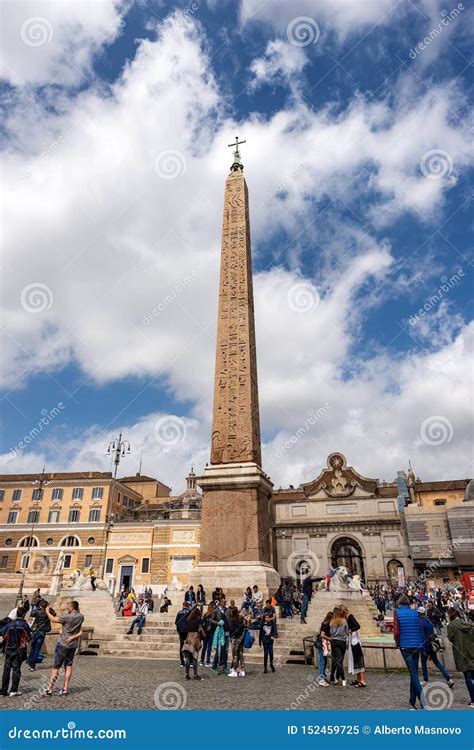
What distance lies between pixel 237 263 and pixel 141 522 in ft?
85.1

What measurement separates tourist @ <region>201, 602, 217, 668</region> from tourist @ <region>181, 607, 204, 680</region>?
50cm

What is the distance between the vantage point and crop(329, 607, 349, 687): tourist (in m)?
7.00

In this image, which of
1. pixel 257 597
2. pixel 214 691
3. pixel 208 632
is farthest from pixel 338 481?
pixel 214 691

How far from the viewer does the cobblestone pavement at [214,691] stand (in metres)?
5.48

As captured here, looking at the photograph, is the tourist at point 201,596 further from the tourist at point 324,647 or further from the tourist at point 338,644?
the tourist at point 338,644

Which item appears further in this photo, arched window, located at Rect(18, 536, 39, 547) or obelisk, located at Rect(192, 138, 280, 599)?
arched window, located at Rect(18, 536, 39, 547)

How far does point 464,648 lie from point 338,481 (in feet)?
A: 110

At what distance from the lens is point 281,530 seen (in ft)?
126

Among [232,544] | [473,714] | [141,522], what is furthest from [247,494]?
[141,522]

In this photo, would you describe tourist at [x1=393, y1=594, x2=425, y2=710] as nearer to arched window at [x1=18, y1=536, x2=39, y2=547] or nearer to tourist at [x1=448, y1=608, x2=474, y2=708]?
tourist at [x1=448, y1=608, x2=474, y2=708]

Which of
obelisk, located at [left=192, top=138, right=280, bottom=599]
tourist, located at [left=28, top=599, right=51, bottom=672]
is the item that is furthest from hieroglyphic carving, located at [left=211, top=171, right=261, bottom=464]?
tourist, located at [left=28, top=599, right=51, bottom=672]

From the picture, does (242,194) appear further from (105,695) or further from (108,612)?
(105,695)

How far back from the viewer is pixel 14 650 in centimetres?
606

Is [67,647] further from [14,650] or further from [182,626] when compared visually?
[182,626]
